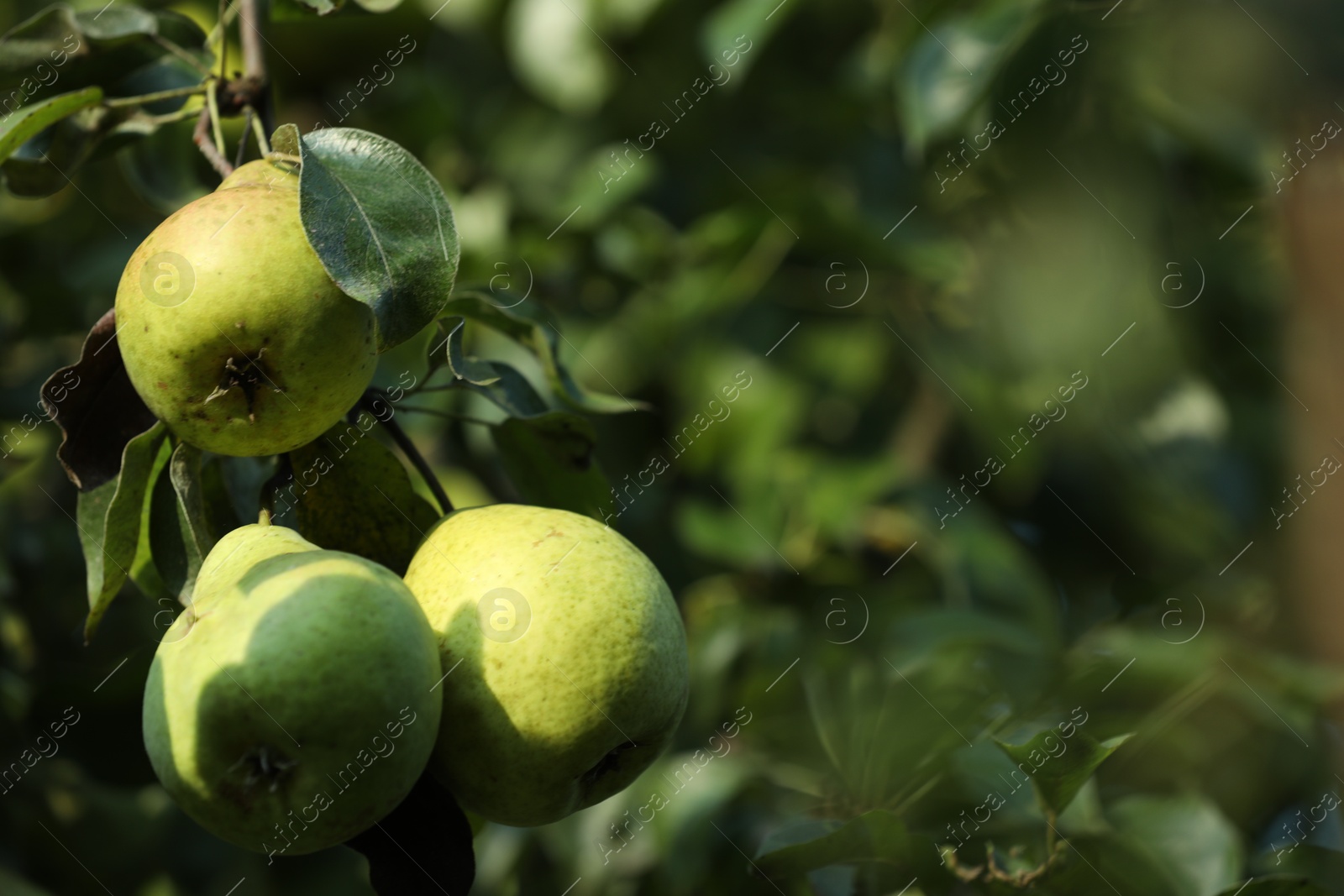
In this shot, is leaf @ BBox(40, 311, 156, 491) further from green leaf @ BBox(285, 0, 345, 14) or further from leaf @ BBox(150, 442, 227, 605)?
green leaf @ BBox(285, 0, 345, 14)

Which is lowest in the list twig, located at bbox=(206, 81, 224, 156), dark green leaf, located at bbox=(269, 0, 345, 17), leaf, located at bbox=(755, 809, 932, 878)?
leaf, located at bbox=(755, 809, 932, 878)

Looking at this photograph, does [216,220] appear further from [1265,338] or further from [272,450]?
[1265,338]

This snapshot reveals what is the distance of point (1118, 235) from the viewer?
196cm

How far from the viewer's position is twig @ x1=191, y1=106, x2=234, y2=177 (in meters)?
1.00

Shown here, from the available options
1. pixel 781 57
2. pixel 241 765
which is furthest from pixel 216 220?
pixel 781 57

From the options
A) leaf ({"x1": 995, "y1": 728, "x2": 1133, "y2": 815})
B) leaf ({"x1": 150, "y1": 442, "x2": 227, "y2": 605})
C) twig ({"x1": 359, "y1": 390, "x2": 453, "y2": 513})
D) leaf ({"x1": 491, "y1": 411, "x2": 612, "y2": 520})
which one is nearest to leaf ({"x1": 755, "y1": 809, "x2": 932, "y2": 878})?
leaf ({"x1": 995, "y1": 728, "x2": 1133, "y2": 815})

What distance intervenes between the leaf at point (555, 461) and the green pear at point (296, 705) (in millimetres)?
320

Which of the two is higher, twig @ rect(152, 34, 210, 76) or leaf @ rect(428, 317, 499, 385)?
twig @ rect(152, 34, 210, 76)

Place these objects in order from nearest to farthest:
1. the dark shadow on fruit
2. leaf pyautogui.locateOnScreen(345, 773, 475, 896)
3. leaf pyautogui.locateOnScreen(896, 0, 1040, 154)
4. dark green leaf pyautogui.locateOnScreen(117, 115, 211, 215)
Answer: the dark shadow on fruit → leaf pyautogui.locateOnScreen(345, 773, 475, 896) → dark green leaf pyautogui.locateOnScreen(117, 115, 211, 215) → leaf pyautogui.locateOnScreen(896, 0, 1040, 154)

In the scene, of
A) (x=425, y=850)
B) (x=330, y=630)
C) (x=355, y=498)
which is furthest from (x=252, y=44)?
(x=425, y=850)

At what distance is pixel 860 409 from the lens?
2.33 m

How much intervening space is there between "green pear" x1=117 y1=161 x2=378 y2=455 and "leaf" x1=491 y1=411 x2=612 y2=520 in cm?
24

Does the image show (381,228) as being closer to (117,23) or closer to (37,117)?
(37,117)

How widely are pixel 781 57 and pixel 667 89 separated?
263 mm
